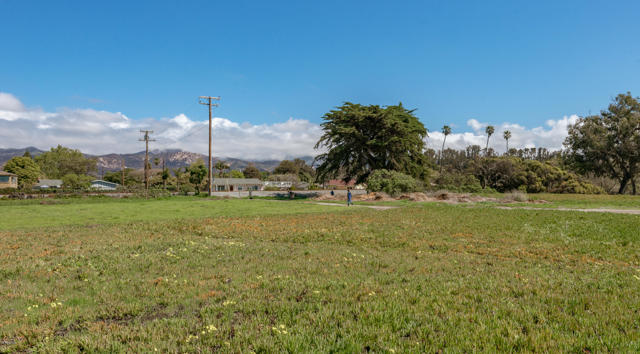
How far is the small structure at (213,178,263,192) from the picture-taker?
92619 millimetres

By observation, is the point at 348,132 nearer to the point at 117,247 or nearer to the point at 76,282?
the point at 117,247

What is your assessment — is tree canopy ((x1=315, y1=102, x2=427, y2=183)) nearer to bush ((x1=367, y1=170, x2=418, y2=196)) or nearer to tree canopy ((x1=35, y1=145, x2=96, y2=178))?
bush ((x1=367, y1=170, x2=418, y2=196))

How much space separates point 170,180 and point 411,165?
69250 millimetres

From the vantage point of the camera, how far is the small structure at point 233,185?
92619mm

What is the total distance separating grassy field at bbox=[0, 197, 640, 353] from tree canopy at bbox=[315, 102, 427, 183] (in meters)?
32.4

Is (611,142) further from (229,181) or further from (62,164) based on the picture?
(62,164)

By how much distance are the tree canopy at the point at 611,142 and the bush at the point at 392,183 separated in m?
33.5

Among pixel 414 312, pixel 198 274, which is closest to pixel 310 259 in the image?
pixel 198 274

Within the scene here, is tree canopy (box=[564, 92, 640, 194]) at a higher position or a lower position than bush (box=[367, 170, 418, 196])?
higher

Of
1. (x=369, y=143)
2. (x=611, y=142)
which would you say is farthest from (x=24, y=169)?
(x=611, y=142)

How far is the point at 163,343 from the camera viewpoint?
14.0 feet

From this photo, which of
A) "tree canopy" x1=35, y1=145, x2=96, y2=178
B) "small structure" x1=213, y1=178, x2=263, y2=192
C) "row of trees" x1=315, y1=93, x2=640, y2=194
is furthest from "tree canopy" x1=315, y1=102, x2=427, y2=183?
"tree canopy" x1=35, y1=145, x2=96, y2=178

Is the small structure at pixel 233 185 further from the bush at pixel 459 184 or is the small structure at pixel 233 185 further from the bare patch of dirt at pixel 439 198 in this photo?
the bare patch of dirt at pixel 439 198

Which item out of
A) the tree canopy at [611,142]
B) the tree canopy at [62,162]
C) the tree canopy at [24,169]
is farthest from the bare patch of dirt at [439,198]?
the tree canopy at [62,162]
